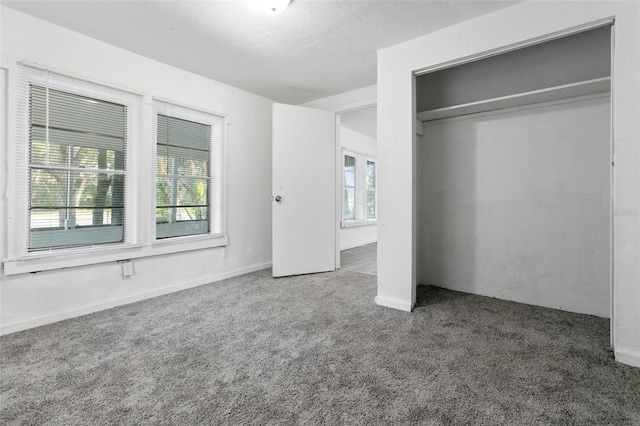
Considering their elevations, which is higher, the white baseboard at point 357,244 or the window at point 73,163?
the window at point 73,163

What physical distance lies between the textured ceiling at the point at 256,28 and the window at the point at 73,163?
546mm

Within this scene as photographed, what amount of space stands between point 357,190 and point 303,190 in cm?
311

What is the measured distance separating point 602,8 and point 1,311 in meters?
4.52

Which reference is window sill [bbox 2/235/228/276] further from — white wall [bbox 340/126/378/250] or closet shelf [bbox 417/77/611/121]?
white wall [bbox 340/126/378/250]

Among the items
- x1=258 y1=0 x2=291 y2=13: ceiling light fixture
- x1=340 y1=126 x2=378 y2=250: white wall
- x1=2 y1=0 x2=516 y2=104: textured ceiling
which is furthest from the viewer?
x1=340 y1=126 x2=378 y2=250: white wall

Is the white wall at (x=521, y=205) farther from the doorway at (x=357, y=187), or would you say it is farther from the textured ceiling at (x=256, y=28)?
the doorway at (x=357, y=187)

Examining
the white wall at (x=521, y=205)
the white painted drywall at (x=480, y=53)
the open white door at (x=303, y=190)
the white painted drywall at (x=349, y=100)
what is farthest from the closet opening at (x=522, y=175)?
the open white door at (x=303, y=190)

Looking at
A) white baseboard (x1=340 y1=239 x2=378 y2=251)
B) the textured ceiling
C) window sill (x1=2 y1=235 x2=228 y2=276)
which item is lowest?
white baseboard (x1=340 y1=239 x2=378 y2=251)

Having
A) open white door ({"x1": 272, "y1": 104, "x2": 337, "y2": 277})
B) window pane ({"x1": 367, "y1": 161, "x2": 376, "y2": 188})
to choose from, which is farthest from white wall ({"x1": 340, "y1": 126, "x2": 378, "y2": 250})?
open white door ({"x1": 272, "y1": 104, "x2": 337, "y2": 277})

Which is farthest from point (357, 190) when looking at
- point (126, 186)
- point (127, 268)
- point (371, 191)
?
point (127, 268)

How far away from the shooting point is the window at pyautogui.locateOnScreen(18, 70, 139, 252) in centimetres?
233

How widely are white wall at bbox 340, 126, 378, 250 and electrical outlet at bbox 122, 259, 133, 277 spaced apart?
153 inches

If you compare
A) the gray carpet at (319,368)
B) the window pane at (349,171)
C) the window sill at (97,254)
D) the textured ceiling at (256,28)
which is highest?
the textured ceiling at (256,28)

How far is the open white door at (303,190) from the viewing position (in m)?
3.69
